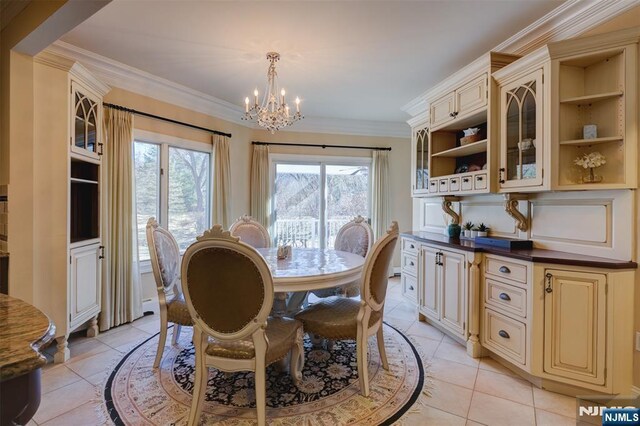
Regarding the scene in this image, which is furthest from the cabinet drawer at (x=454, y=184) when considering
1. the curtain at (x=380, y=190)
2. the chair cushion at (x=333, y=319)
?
the curtain at (x=380, y=190)

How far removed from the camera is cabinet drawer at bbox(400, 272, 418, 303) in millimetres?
3451

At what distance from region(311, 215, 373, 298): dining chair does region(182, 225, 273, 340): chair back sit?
1.45m

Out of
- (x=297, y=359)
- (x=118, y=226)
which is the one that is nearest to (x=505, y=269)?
(x=297, y=359)

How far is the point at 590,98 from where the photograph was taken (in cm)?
207

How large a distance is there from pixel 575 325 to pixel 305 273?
182 centimetres

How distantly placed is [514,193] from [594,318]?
3.48 feet

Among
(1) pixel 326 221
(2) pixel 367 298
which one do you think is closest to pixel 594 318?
(2) pixel 367 298

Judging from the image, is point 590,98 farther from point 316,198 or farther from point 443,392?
point 316,198

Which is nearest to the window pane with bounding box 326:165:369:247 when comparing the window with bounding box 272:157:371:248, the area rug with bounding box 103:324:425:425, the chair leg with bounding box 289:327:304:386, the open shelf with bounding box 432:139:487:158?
the window with bounding box 272:157:371:248

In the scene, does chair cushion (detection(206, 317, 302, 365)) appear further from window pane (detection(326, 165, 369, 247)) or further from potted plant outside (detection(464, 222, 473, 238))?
window pane (detection(326, 165, 369, 247))

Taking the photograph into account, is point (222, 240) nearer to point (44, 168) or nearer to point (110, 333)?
point (44, 168)

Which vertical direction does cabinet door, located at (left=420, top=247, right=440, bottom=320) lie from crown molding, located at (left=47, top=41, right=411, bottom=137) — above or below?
below

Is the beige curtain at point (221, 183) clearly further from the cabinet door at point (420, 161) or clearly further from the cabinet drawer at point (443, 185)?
the cabinet drawer at point (443, 185)

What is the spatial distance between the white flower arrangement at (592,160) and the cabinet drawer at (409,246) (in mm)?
1638
